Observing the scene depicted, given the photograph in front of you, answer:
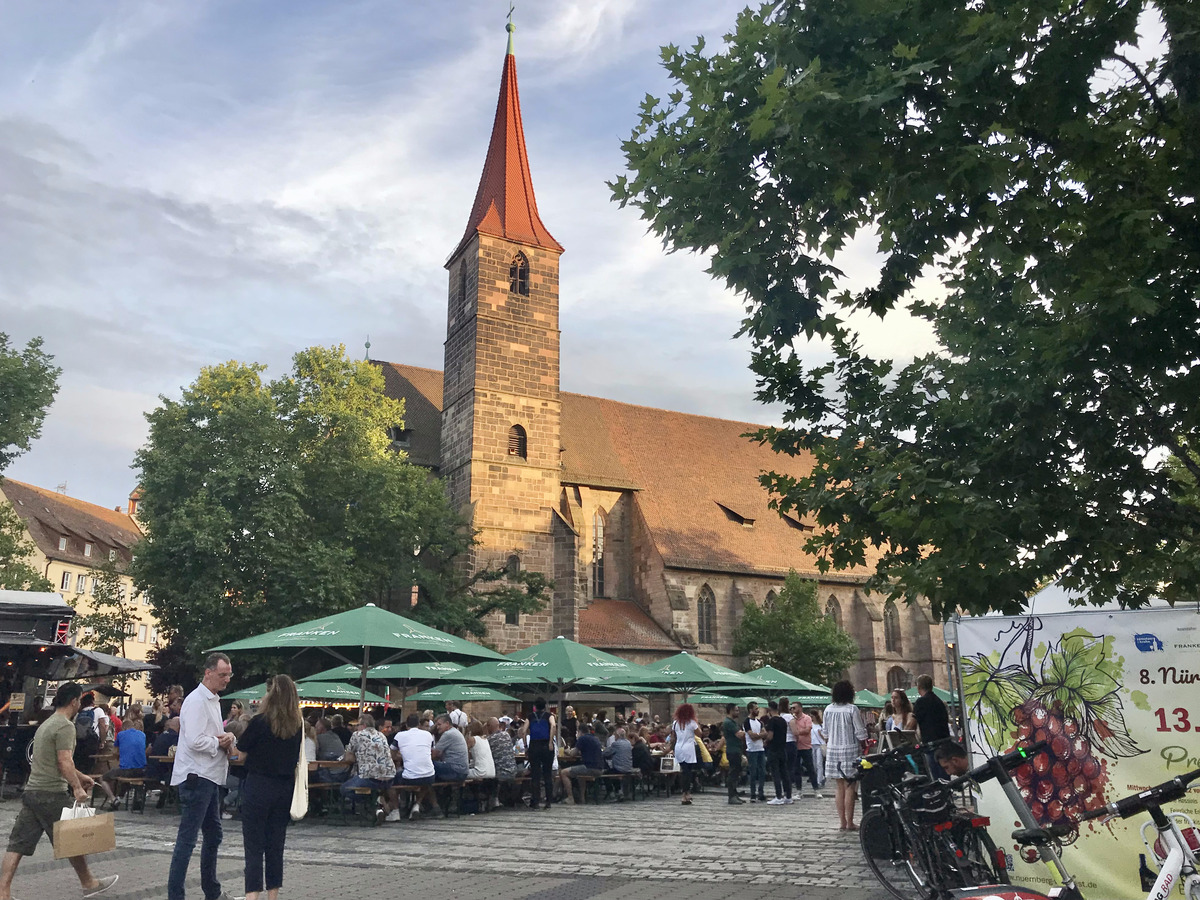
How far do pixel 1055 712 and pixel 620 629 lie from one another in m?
30.2

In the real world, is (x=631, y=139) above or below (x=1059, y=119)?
above

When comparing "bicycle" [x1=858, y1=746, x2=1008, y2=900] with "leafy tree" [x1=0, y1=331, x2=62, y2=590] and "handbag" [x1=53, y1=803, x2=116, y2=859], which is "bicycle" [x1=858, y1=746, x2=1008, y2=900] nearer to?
"handbag" [x1=53, y1=803, x2=116, y2=859]

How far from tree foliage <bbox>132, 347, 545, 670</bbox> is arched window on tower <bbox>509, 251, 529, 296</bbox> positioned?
7470 mm

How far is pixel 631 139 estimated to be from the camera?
22.1ft

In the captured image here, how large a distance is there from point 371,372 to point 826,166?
30.3 metres

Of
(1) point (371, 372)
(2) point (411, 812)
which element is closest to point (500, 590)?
(1) point (371, 372)

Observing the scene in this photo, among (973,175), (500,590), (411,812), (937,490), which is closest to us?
(973,175)

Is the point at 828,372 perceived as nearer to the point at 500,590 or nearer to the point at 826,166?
the point at 826,166

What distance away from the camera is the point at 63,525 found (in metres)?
57.9

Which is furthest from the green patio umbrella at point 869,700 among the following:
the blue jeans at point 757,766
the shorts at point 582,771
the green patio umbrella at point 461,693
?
the shorts at point 582,771

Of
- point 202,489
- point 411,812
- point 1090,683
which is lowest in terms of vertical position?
point 411,812

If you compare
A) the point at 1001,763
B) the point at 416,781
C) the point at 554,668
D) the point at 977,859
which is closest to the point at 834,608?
the point at 554,668

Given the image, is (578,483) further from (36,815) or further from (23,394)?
(36,815)

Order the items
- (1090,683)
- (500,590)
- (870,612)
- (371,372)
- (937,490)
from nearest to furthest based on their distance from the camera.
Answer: (937,490), (1090,683), (500,590), (371,372), (870,612)
